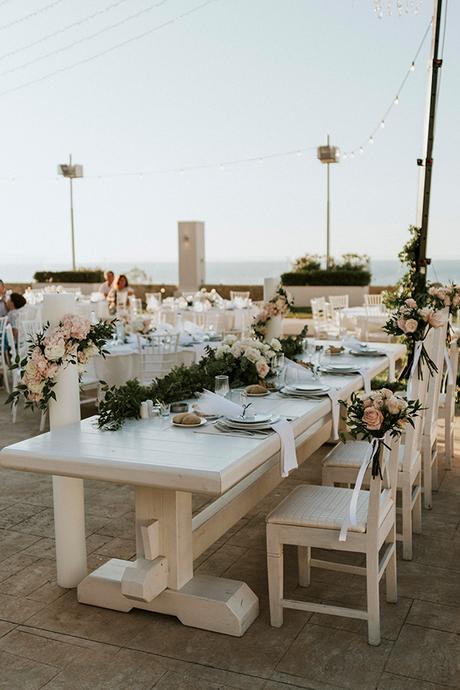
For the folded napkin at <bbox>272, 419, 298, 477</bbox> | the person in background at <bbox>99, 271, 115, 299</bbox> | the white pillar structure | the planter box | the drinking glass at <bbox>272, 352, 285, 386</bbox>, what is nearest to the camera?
the folded napkin at <bbox>272, 419, 298, 477</bbox>

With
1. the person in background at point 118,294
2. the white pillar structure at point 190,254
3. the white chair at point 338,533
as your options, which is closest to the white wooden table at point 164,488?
the white chair at point 338,533

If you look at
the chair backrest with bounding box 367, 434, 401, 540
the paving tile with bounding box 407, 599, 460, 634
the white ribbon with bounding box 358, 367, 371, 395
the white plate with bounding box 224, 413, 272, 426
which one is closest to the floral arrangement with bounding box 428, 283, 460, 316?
the white ribbon with bounding box 358, 367, 371, 395

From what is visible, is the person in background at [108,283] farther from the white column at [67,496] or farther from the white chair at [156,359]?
the white column at [67,496]

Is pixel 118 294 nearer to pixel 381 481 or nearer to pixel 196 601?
pixel 196 601

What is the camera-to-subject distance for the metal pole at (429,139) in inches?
241

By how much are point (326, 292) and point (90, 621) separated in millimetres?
14297

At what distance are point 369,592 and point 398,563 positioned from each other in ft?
2.84

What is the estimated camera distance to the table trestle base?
3.07 metres

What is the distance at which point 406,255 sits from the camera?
7.25 m

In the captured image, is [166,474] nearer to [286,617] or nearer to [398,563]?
[286,617]

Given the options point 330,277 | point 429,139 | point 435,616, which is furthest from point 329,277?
point 435,616

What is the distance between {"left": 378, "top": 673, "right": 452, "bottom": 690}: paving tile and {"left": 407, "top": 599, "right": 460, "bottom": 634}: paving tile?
1.40 feet

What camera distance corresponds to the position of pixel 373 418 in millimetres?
2771

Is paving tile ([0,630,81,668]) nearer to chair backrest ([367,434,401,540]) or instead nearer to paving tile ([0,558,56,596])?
paving tile ([0,558,56,596])
